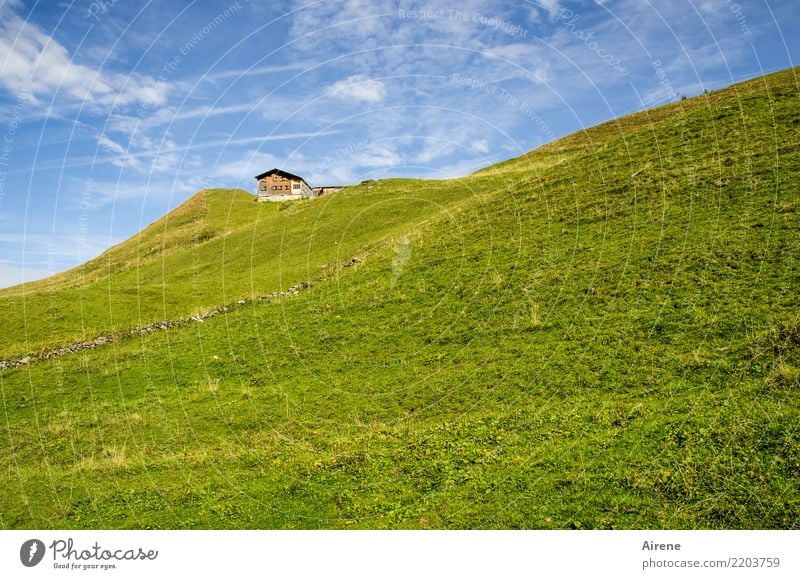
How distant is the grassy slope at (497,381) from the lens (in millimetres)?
10688

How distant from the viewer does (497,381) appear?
54.5ft

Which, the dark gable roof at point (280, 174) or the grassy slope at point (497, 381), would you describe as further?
the dark gable roof at point (280, 174)

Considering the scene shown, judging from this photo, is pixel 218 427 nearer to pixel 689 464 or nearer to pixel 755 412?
pixel 689 464

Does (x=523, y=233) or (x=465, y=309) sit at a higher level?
(x=523, y=233)

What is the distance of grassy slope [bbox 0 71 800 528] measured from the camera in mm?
10688

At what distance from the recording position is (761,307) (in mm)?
15812

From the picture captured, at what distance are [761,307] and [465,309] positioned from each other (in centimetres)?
1146

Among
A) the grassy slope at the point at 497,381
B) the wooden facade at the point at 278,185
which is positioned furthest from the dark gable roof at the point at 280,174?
the grassy slope at the point at 497,381

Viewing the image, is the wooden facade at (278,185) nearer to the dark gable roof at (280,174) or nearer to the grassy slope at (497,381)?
the dark gable roof at (280,174)

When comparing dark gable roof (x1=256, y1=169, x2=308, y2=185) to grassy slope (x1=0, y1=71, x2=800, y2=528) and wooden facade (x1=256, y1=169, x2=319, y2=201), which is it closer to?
wooden facade (x1=256, y1=169, x2=319, y2=201)

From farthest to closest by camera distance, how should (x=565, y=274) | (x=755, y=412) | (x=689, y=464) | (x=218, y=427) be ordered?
(x=565, y=274)
(x=218, y=427)
(x=755, y=412)
(x=689, y=464)

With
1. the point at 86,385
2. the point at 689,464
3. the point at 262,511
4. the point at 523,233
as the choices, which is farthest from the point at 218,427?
the point at 523,233

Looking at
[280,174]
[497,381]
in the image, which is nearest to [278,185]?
[280,174]

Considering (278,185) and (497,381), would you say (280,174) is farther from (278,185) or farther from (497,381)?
(497,381)
